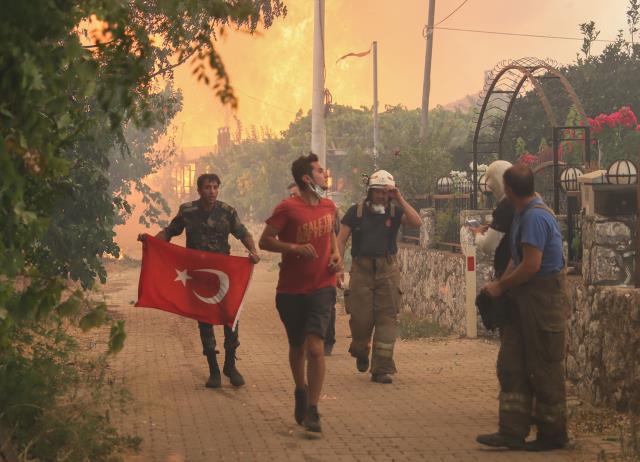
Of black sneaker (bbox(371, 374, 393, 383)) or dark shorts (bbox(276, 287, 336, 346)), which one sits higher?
dark shorts (bbox(276, 287, 336, 346))

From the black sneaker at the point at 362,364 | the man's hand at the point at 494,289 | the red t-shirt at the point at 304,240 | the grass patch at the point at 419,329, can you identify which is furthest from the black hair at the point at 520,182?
the grass patch at the point at 419,329

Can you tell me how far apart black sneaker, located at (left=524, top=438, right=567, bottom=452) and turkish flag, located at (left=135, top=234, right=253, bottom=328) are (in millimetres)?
3717

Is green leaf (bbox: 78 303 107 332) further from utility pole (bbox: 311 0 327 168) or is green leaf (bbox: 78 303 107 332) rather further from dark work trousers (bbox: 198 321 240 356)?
utility pole (bbox: 311 0 327 168)

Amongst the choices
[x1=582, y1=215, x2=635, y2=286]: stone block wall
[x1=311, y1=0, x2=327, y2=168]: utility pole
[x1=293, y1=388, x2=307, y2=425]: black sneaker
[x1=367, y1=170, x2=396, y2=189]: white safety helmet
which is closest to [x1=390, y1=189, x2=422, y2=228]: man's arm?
[x1=367, y1=170, x2=396, y2=189]: white safety helmet

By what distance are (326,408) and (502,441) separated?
2187mm

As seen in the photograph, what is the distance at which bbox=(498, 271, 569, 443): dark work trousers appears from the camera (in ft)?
26.2

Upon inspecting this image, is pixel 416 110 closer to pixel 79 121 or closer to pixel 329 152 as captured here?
pixel 329 152

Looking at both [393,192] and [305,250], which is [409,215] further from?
[305,250]

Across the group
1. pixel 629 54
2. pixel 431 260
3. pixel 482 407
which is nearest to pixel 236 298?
pixel 482 407

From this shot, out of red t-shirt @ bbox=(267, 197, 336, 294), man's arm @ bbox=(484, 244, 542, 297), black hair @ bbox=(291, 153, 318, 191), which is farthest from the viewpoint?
black hair @ bbox=(291, 153, 318, 191)

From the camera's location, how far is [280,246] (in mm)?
8914

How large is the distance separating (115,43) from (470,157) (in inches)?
966

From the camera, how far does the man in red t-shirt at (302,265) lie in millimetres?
8922

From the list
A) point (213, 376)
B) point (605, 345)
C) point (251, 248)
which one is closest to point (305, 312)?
point (251, 248)
